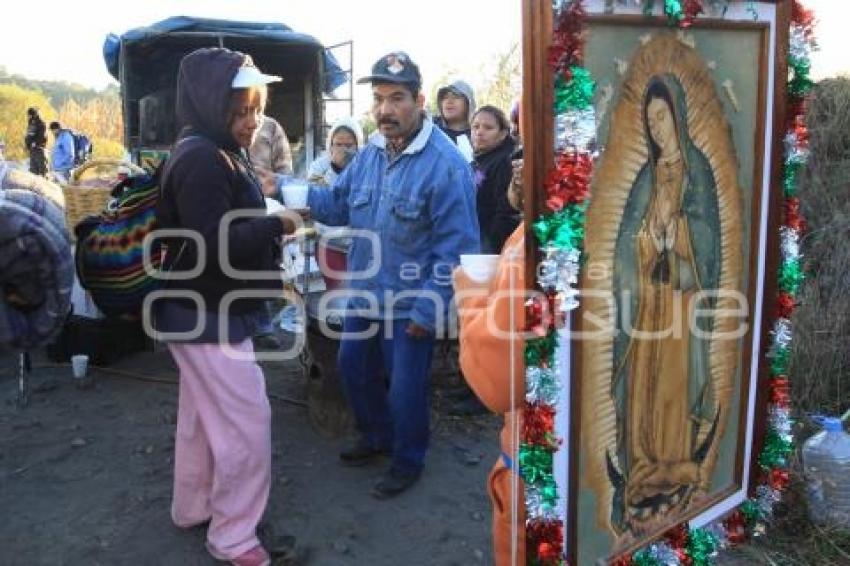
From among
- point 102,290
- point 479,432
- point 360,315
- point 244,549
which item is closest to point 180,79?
point 102,290

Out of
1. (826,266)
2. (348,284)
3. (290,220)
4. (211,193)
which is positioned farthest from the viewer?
(826,266)

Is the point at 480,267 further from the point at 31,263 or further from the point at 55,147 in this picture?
the point at 55,147

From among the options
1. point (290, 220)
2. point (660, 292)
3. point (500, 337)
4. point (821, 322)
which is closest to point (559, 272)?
point (500, 337)

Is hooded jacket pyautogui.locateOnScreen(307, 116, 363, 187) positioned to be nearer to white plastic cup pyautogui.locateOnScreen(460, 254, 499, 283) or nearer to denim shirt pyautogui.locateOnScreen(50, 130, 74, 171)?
white plastic cup pyautogui.locateOnScreen(460, 254, 499, 283)

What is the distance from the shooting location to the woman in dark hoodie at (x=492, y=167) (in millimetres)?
4934

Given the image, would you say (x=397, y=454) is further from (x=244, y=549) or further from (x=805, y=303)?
(x=805, y=303)

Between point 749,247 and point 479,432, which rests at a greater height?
point 749,247

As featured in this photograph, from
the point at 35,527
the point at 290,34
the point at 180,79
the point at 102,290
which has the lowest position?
the point at 35,527

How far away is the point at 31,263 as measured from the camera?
76.6 inches

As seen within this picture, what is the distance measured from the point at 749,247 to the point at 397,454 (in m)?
2.04

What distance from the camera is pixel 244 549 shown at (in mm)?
3021

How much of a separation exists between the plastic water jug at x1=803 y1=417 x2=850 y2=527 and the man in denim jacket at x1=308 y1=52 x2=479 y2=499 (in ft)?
5.91

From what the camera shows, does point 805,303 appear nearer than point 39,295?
No

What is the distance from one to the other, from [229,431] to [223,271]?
0.63 metres
